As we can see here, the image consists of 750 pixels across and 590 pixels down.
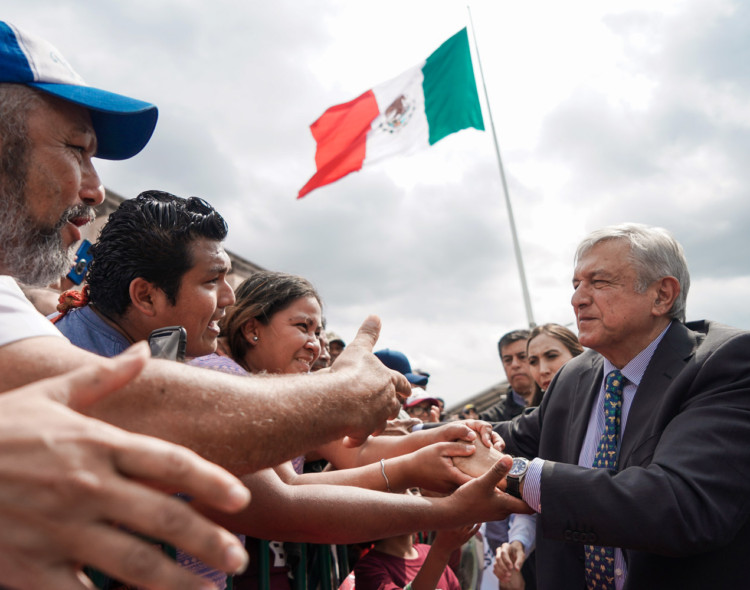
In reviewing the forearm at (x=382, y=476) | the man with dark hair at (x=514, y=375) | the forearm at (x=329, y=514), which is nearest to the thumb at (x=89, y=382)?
the forearm at (x=329, y=514)

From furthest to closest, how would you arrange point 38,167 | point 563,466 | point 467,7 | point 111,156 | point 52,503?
point 467,7, point 563,466, point 111,156, point 38,167, point 52,503

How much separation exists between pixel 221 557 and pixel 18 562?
255 mm

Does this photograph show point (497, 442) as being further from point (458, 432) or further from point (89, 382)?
point (89, 382)

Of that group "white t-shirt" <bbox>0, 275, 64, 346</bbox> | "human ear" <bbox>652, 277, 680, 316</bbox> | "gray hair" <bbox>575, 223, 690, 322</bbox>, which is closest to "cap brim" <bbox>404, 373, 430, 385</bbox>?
"gray hair" <bbox>575, 223, 690, 322</bbox>

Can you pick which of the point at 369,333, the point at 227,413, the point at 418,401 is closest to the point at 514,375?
the point at 418,401

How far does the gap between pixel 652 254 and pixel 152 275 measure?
2.57 meters

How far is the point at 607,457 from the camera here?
274 centimetres

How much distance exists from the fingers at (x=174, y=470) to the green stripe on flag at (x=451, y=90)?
11117 millimetres

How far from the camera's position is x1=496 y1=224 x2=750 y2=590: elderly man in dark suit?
7.45ft

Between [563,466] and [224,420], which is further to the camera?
[563,466]

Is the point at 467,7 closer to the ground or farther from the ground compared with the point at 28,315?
farther from the ground

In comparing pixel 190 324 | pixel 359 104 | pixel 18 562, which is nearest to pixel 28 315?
pixel 18 562

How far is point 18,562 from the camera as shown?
→ 0.72 meters

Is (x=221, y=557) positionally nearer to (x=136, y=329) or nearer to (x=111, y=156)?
(x=136, y=329)
